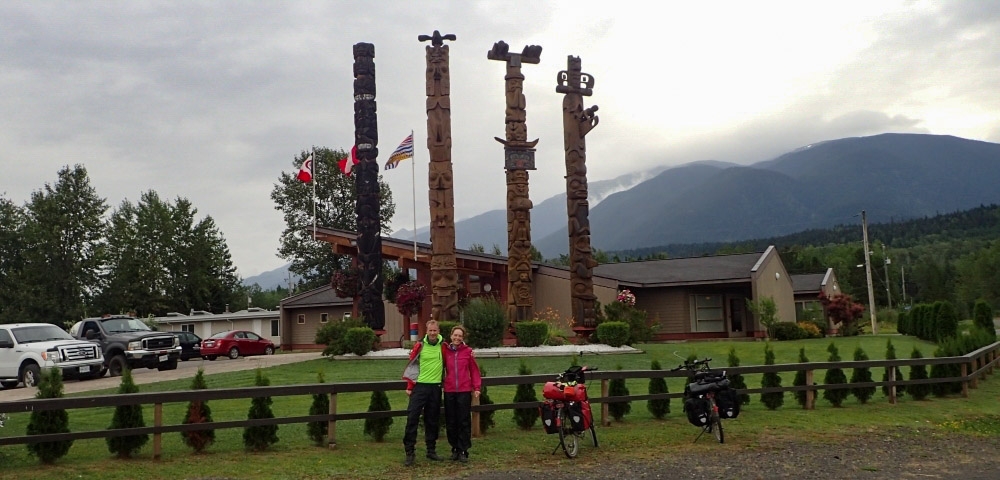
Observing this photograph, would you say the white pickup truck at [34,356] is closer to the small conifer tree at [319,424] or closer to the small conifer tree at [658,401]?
the small conifer tree at [319,424]

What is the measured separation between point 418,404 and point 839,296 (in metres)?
33.2

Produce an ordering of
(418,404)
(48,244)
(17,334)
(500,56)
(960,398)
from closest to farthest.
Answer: (418,404), (960,398), (17,334), (500,56), (48,244)

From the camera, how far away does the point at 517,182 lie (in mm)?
28750

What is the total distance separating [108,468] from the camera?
31.3ft

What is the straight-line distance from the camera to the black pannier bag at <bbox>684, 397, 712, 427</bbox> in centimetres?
1189

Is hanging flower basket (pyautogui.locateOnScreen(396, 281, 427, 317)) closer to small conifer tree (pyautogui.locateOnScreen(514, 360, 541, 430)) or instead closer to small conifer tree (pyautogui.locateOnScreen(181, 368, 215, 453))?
small conifer tree (pyautogui.locateOnScreen(514, 360, 541, 430))

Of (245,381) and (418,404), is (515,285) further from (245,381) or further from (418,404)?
(418,404)

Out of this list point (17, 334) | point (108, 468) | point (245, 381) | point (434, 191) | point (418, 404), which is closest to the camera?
point (108, 468)

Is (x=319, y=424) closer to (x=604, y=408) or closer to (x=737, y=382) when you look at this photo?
(x=604, y=408)

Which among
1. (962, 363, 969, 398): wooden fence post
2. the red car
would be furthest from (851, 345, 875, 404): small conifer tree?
the red car

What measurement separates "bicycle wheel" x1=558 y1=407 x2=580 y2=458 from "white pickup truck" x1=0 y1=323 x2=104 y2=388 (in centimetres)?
1585

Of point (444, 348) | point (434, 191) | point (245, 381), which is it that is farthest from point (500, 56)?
point (444, 348)

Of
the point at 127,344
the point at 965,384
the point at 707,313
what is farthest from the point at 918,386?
the point at 127,344

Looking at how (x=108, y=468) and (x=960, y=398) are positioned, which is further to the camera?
(x=960, y=398)
